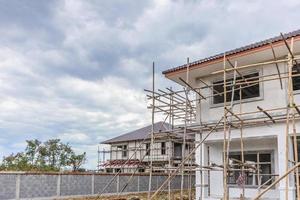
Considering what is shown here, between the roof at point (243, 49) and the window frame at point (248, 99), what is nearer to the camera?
the roof at point (243, 49)

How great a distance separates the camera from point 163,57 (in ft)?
45.1

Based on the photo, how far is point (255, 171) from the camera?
39.5 feet

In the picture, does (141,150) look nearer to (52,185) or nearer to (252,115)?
(52,185)

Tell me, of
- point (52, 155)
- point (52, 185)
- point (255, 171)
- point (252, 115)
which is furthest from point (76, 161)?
point (252, 115)

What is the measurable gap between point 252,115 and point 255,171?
6.62 feet

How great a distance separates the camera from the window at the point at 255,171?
1193 centimetres

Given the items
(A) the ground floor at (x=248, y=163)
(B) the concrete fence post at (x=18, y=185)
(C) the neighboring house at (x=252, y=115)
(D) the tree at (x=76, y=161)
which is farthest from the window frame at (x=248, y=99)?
(D) the tree at (x=76, y=161)

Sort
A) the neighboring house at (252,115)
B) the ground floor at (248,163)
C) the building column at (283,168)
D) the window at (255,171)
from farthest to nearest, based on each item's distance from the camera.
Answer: the window at (255,171)
the ground floor at (248,163)
the neighboring house at (252,115)
the building column at (283,168)

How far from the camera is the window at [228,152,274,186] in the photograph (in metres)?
11.9

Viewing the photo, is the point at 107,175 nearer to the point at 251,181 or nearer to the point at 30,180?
the point at 30,180

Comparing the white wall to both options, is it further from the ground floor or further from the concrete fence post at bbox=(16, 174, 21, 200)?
the concrete fence post at bbox=(16, 174, 21, 200)

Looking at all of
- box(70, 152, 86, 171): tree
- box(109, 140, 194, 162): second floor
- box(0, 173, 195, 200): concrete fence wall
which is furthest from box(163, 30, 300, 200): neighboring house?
box(70, 152, 86, 171): tree

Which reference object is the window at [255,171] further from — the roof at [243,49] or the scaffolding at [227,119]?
the roof at [243,49]

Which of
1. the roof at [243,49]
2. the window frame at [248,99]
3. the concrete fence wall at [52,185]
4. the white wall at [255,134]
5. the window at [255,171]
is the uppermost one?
the roof at [243,49]
